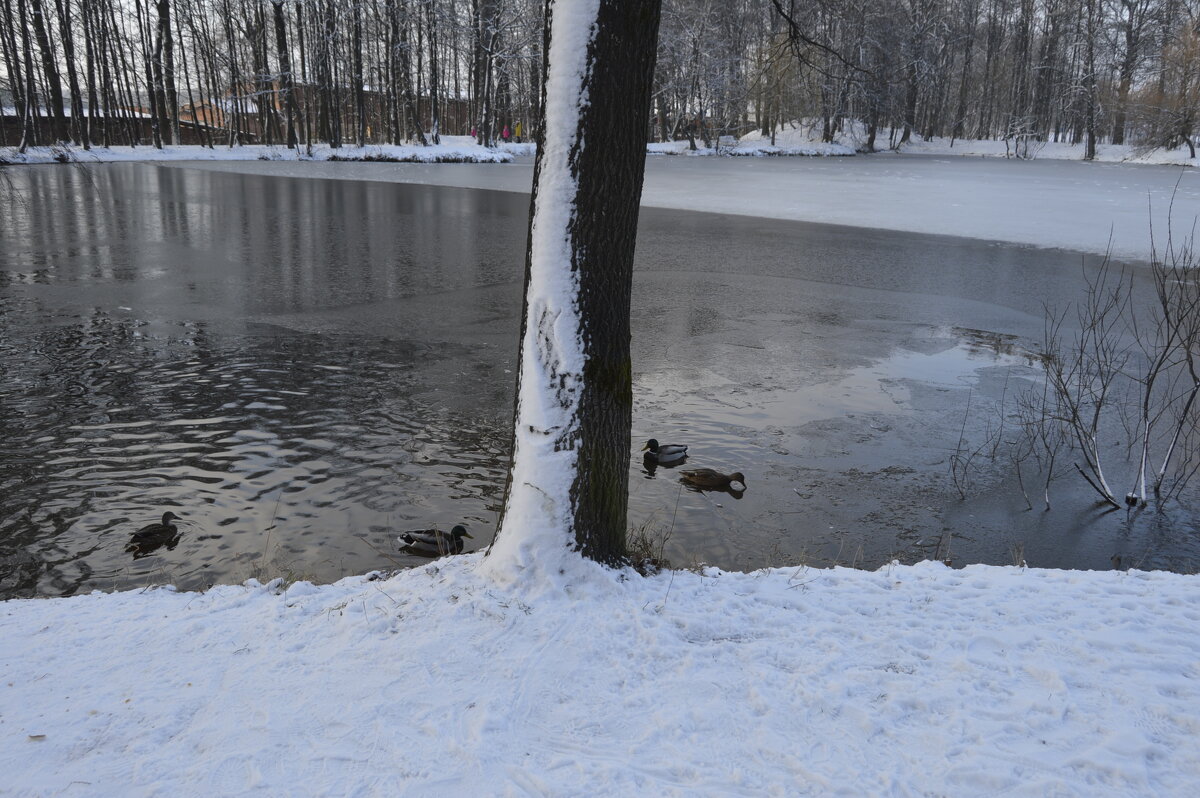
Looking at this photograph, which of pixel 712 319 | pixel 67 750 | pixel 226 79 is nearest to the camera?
pixel 67 750

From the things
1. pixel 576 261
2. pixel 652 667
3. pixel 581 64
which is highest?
pixel 581 64

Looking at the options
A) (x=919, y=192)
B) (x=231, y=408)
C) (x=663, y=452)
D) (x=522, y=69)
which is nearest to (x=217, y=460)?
(x=231, y=408)

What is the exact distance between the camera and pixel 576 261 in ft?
14.1

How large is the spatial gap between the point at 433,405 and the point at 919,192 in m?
26.8

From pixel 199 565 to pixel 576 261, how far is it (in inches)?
140

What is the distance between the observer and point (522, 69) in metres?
59.8

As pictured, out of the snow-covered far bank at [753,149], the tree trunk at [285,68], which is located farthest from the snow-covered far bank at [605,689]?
the snow-covered far bank at [753,149]

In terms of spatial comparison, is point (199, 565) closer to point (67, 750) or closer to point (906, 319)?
point (67, 750)

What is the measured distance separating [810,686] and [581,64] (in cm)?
302

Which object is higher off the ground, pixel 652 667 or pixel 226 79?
pixel 226 79

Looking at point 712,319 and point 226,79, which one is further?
point 226,79

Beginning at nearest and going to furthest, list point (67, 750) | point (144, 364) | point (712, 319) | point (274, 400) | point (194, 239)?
point (67, 750) < point (274, 400) < point (144, 364) < point (712, 319) < point (194, 239)

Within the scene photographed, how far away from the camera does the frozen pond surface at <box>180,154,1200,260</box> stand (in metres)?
21.5

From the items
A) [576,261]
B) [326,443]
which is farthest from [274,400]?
[576,261]
